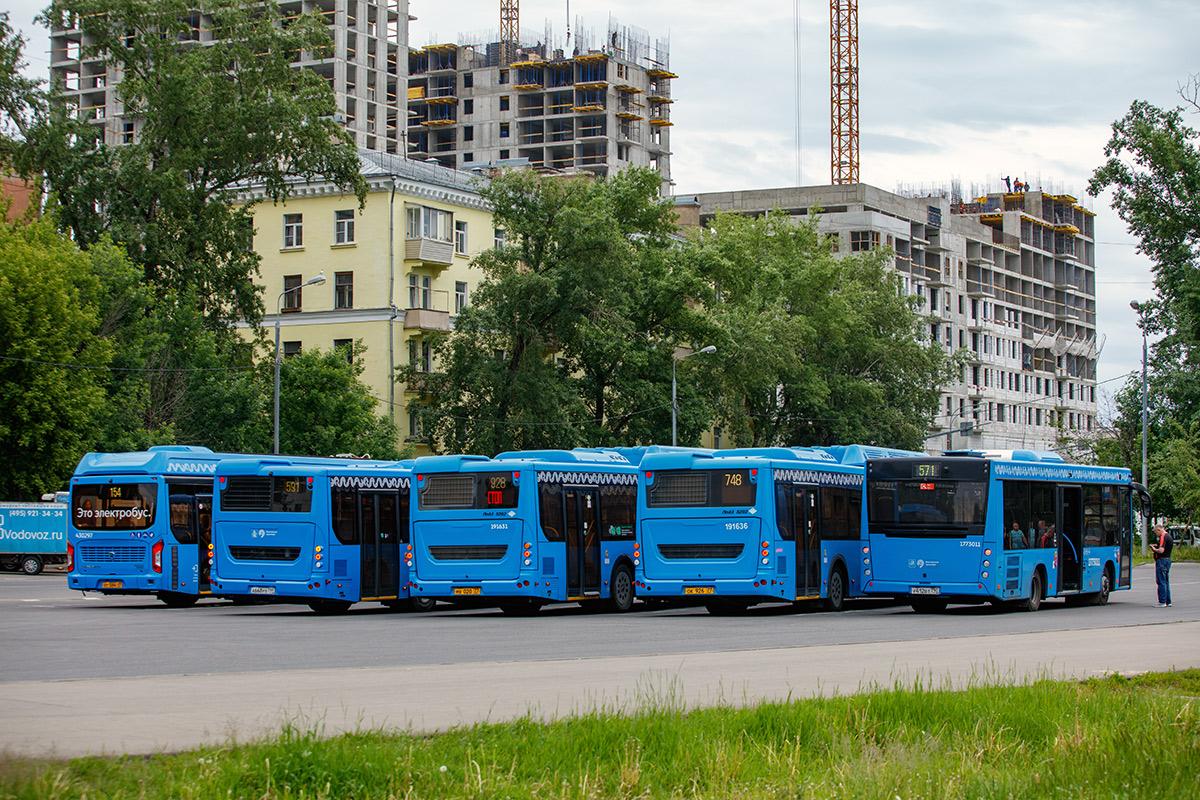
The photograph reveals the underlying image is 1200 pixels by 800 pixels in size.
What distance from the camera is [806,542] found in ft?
93.8

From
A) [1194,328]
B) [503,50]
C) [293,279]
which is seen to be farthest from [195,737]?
[503,50]

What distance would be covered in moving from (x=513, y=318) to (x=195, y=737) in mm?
47738

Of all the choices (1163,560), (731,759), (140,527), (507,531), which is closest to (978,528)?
(1163,560)

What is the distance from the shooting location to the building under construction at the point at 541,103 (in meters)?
146

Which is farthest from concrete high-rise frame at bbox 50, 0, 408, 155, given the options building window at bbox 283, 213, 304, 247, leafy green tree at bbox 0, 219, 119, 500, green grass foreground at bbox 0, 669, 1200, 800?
green grass foreground at bbox 0, 669, 1200, 800

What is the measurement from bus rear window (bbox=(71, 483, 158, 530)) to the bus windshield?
1431cm

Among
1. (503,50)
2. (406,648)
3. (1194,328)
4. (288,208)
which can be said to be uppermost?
(503,50)

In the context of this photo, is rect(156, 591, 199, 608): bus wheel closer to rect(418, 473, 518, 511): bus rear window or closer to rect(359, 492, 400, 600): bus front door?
rect(359, 492, 400, 600): bus front door

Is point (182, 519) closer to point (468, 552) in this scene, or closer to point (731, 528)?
point (468, 552)

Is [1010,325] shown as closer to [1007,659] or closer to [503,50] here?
[503,50]

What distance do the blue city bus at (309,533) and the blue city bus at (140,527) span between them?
6.70 ft

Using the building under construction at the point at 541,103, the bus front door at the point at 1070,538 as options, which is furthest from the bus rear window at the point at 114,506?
the building under construction at the point at 541,103

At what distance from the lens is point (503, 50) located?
150000mm

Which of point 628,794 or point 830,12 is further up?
point 830,12
